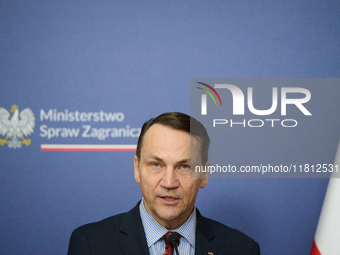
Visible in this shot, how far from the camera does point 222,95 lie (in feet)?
6.68

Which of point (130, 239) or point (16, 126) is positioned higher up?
point (16, 126)

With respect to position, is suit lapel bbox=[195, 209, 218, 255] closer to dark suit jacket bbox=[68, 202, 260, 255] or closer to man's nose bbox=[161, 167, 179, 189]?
dark suit jacket bbox=[68, 202, 260, 255]

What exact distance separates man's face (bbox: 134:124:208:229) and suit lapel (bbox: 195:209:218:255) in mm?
96

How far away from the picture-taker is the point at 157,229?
1.34 m

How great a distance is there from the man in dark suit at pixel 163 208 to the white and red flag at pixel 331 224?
1.79 ft

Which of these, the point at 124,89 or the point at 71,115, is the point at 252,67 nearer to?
the point at 124,89

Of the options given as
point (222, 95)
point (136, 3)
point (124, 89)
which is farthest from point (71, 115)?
point (222, 95)

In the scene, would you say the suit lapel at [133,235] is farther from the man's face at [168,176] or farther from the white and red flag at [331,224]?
the white and red flag at [331,224]

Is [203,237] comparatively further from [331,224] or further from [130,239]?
[331,224]

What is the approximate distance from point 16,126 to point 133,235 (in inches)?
46.5

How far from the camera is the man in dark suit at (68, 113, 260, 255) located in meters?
1.31

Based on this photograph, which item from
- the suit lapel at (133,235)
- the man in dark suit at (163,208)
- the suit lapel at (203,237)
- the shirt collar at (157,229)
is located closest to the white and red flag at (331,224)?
the man in dark suit at (163,208)

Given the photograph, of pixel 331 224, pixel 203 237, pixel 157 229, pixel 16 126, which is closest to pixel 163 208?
pixel 157 229

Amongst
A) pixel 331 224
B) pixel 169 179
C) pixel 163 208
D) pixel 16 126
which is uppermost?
pixel 16 126
